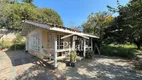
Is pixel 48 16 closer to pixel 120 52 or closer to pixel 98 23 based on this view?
pixel 98 23

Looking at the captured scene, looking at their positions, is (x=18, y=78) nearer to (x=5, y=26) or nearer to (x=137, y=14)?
(x=137, y=14)

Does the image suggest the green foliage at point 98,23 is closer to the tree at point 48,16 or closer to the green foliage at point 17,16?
the tree at point 48,16

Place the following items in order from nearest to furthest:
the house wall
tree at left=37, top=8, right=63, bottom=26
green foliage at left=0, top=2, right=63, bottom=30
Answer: the house wall → green foliage at left=0, top=2, right=63, bottom=30 → tree at left=37, top=8, right=63, bottom=26

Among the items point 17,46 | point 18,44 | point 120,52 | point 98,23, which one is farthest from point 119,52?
point 18,44

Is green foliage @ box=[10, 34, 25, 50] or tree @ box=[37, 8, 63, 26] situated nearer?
green foliage @ box=[10, 34, 25, 50]

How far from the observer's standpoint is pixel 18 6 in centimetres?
2519

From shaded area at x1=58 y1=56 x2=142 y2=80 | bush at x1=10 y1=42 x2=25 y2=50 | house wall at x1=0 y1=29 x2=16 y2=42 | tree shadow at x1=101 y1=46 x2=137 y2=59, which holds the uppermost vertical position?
house wall at x1=0 y1=29 x2=16 y2=42

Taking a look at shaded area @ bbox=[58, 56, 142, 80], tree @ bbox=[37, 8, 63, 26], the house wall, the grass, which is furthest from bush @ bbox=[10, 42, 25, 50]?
shaded area @ bbox=[58, 56, 142, 80]

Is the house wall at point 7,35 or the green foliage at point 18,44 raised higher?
the house wall at point 7,35

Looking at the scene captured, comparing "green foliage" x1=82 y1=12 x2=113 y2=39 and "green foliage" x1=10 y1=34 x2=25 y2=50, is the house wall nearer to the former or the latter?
"green foliage" x1=10 y1=34 x2=25 y2=50

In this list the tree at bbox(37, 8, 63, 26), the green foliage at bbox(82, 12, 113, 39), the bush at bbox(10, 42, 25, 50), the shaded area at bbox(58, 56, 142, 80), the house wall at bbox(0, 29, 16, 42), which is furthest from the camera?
the tree at bbox(37, 8, 63, 26)

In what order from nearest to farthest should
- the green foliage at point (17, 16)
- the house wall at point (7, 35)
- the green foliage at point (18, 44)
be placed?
1. the green foliage at point (18, 44)
2. the house wall at point (7, 35)
3. the green foliage at point (17, 16)

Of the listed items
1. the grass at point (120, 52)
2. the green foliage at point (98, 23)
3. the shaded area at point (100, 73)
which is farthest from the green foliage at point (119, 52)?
the shaded area at point (100, 73)

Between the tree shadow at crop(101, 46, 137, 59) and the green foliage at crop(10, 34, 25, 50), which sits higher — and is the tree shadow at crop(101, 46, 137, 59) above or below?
below
